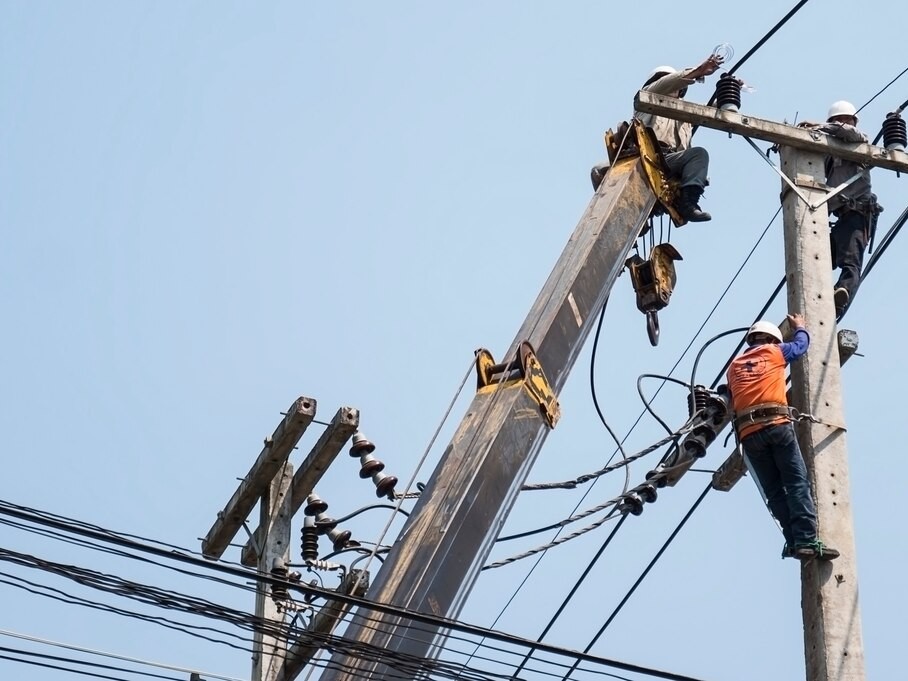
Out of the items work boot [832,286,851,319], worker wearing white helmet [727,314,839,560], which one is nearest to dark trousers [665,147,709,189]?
work boot [832,286,851,319]

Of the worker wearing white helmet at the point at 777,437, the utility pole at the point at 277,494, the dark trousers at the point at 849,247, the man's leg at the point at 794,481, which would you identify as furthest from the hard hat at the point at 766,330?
the utility pole at the point at 277,494

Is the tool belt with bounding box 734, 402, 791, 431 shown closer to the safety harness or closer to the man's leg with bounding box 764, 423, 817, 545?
the man's leg with bounding box 764, 423, 817, 545

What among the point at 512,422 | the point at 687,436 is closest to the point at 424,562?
the point at 512,422

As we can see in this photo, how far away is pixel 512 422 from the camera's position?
9.39 m

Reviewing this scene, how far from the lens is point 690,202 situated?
1173 cm

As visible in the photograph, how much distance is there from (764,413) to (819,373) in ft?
1.39

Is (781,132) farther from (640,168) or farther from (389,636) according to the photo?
(389,636)

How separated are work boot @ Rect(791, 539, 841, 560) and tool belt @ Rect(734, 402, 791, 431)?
0.77 metres

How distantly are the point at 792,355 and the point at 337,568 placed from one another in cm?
416

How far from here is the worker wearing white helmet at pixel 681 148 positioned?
37.9 feet

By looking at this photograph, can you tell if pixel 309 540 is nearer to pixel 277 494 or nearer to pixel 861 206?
pixel 277 494

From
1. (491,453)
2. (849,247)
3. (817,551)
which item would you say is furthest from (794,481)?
(849,247)

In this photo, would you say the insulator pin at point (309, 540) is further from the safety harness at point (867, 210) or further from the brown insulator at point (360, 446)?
the safety harness at point (867, 210)

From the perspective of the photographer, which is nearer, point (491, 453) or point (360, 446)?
point (491, 453)
